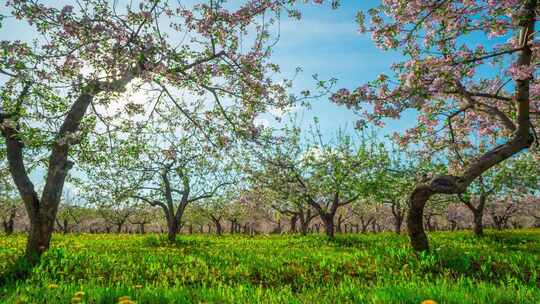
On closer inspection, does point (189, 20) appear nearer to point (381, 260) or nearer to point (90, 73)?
point (90, 73)

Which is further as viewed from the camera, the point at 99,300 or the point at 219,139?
the point at 219,139

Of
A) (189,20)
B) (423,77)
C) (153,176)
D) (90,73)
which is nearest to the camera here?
(90,73)

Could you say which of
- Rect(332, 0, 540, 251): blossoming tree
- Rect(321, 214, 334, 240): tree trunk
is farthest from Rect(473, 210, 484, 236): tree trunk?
Rect(332, 0, 540, 251): blossoming tree

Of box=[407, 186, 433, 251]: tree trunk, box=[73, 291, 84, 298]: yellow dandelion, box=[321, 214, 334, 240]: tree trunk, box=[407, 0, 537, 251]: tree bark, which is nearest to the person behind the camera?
box=[73, 291, 84, 298]: yellow dandelion

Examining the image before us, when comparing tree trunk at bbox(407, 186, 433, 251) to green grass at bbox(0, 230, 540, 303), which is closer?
green grass at bbox(0, 230, 540, 303)

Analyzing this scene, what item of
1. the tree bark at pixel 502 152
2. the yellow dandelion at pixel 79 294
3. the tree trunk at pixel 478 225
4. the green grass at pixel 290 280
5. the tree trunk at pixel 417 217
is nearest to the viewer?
the yellow dandelion at pixel 79 294

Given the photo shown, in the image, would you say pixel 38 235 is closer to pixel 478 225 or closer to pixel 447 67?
pixel 447 67

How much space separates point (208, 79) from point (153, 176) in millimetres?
16259

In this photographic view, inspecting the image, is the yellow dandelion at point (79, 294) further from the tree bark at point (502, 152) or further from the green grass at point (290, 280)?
the tree bark at point (502, 152)

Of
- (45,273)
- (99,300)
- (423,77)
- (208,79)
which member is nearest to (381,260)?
(423,77)

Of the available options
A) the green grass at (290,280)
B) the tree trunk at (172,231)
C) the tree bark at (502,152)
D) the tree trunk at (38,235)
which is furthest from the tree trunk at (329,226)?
the tree trunk at (38,235)

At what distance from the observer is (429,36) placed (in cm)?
984

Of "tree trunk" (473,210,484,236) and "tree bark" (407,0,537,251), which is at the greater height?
"tree bark" (407,0,537,251)

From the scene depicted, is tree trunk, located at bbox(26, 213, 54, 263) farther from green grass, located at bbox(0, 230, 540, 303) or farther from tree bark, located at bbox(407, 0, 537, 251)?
tree bark, located at bbox(407, 0, 537, 251)
